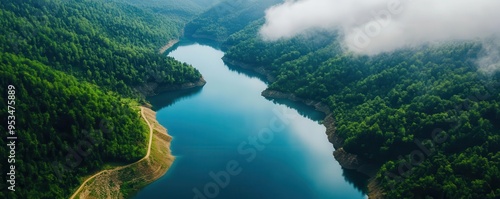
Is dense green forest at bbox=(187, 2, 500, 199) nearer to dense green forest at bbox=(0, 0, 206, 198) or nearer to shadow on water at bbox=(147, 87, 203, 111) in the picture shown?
shadow on water at bbox=(147, 87, 203, 111)

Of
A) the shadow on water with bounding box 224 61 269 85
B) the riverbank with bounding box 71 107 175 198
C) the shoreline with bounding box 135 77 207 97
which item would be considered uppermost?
the shadow on water with bounding box 224 61 269 85

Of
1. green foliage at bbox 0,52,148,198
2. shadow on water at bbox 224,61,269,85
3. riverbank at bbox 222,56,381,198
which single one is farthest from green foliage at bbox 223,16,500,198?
green foliage at bbox 0,52,148,198

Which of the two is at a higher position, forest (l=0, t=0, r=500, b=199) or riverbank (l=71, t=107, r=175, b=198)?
forest (l=0, t=0, r=500, b=199)

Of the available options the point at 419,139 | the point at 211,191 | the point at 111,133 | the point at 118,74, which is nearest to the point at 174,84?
the point at 118,74

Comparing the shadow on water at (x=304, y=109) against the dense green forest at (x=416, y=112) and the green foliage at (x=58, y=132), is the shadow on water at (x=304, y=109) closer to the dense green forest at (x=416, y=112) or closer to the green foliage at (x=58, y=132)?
the dense green forest at (x=416, y=112)

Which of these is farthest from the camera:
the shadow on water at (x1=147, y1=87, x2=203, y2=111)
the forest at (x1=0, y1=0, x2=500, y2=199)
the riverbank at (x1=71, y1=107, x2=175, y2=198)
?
the shadow on water at (x1=147, y1=87, x2=203, y2=111)

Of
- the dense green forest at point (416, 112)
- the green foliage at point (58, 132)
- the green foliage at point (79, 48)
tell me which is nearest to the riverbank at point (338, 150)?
the dense green forest at point (416, 112)

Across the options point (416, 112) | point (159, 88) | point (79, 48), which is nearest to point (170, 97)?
point (159, 88)

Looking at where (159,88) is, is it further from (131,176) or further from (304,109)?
(131,176)
